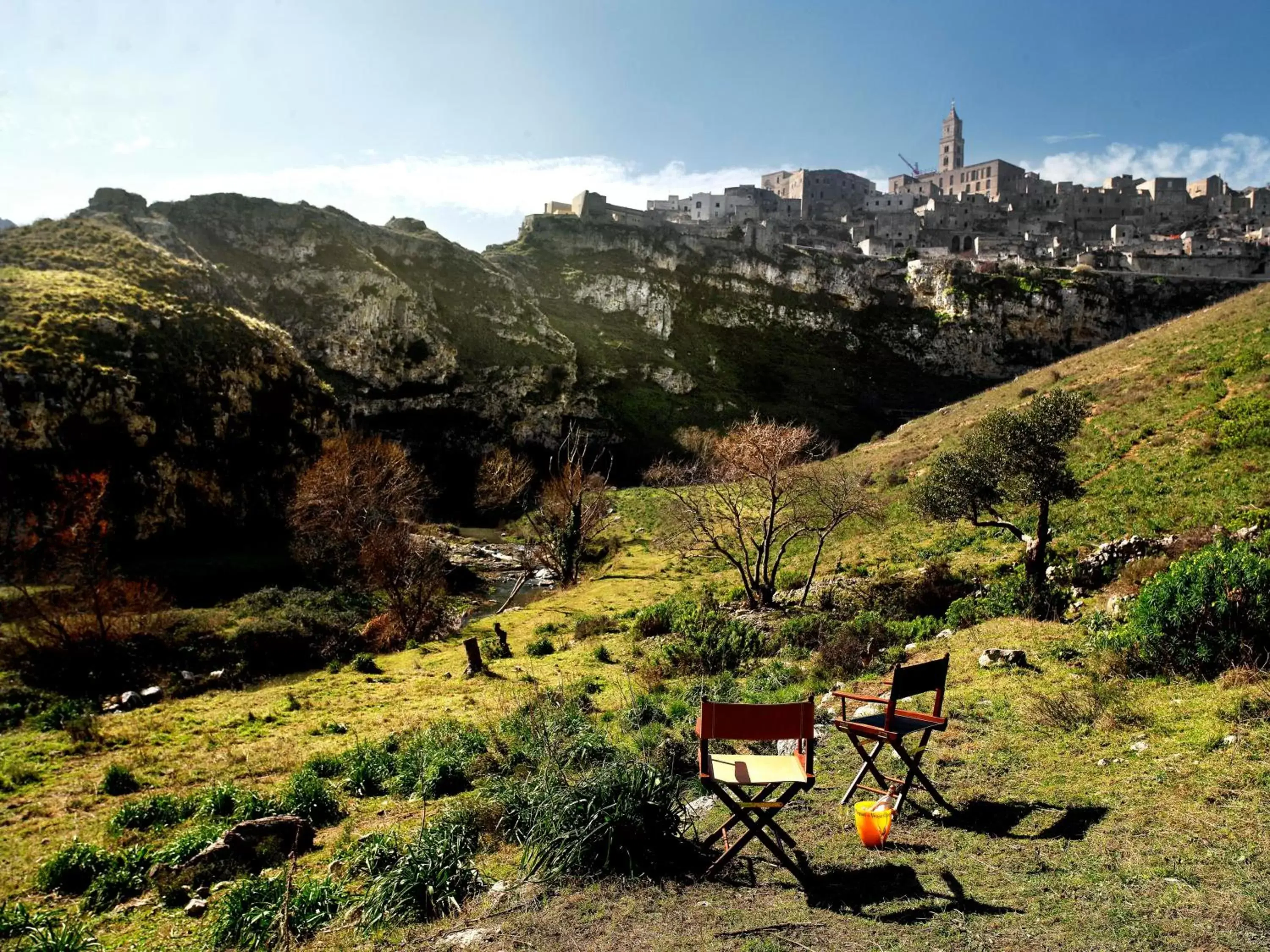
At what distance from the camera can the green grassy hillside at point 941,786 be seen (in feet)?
15.0

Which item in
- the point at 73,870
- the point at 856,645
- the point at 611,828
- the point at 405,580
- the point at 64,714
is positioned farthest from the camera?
the point at 405,580

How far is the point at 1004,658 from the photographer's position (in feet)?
34.4

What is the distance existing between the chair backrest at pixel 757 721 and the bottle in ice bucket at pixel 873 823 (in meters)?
0.96

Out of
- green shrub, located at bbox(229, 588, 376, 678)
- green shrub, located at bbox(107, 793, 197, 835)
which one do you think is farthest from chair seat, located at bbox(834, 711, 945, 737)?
green shrub, located at bbox(229, 588, 376, 678)

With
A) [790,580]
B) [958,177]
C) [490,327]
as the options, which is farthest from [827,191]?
[790,580]

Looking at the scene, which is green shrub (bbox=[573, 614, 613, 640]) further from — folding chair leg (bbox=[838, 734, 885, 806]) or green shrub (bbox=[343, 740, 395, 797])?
folding chair leg (bbox=[838, 734, 885, 806])

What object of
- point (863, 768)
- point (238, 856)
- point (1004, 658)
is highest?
point (863, 768)

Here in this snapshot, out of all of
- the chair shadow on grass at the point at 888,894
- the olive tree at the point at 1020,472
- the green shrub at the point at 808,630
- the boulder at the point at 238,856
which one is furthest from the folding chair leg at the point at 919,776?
the olive tree at the point at 1020,472

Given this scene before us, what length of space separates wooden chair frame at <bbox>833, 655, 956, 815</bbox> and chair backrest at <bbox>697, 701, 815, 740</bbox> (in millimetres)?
1010

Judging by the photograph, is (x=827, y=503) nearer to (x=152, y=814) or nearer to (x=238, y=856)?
(x=238, y=856)

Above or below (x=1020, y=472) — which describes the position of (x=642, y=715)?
below

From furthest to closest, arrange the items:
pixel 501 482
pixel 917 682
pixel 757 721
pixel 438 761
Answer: pixel 501 482, pixel 438 761, pixel 917 682, pixel 757 721

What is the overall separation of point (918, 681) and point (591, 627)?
55.5 ft

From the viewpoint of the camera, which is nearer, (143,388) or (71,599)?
(71,599)
